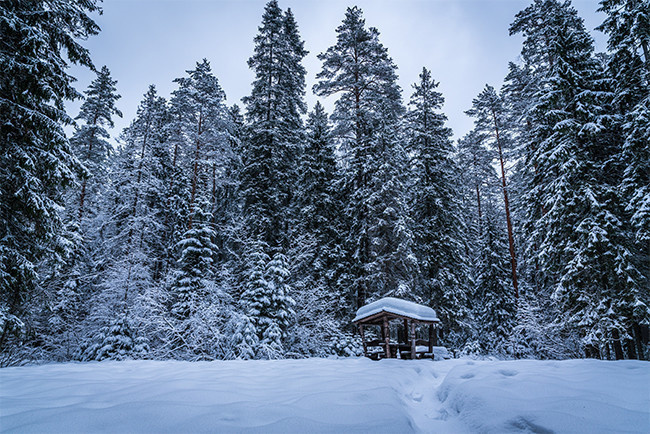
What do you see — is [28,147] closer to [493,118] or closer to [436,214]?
[436,214]

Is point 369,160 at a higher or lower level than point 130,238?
higher

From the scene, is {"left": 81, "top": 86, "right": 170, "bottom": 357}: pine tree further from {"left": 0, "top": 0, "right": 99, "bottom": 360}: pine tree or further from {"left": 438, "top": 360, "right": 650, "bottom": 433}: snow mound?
{"left": 438, "top": 360, "right": 650, "bottom": 433}: snow mound

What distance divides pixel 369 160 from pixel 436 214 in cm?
575

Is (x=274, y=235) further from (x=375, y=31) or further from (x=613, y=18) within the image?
(x=613, y=18)

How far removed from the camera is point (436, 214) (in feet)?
65.7

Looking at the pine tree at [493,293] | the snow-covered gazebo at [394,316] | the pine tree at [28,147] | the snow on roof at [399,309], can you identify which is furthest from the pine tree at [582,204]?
the pine tree at [28,147]

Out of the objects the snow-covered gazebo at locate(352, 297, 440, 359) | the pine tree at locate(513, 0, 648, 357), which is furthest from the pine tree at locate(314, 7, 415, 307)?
the pine tree at locate(513, 0, 648, 357)

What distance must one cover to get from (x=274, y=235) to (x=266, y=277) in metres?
4.39

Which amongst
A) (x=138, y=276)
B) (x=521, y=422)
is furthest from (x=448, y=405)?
(x=138, y=276)

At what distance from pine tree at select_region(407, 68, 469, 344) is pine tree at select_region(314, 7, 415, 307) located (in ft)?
5.92

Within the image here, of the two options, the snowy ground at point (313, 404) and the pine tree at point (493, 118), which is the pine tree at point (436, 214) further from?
the snowy ground at point (313, 404)

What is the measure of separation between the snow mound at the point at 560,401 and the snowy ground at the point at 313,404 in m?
0.01

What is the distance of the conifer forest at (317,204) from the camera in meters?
8.76

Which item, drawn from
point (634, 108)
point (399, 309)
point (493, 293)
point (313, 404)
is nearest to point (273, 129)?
point (399, 309)
